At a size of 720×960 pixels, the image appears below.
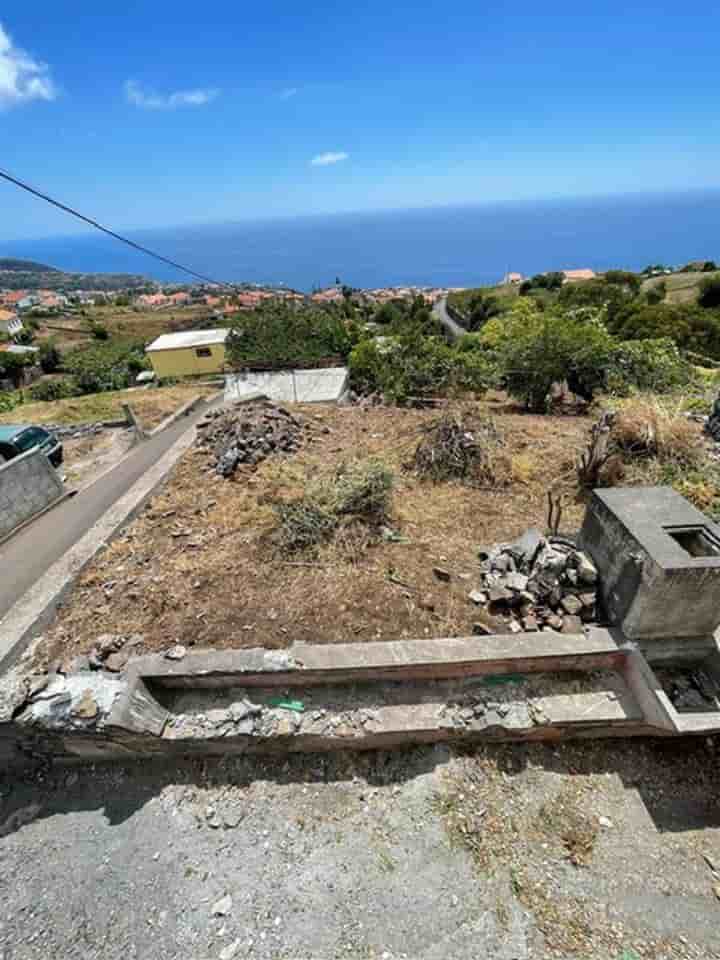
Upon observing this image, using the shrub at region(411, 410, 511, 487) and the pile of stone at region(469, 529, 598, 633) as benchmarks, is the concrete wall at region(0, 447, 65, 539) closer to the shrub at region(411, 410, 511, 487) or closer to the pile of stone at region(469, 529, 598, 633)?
the shrub at region(411, 410, 511, 487)

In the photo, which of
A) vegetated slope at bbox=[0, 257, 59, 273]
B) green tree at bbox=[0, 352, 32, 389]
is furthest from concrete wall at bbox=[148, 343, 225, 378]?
vegetated slope at bbox=[0, 257, 59, 273]

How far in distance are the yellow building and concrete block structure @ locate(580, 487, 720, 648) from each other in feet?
90.5

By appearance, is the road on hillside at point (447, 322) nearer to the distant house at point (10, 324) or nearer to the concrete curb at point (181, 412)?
the concrete curb at point (181, 412)

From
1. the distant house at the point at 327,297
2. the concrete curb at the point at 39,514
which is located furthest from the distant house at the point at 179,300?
the concrete curb at the point at 39,514

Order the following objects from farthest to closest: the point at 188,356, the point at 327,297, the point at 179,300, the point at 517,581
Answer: the point at 179,300 → the point at 327,297 → the point at 188,356 → the point at 517,581

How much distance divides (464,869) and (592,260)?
235655 millimetres

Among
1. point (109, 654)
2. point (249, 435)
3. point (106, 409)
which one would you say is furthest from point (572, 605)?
point (106, 409)

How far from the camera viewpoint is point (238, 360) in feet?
64.9

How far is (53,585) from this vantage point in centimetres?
470

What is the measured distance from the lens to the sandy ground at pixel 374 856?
244 centimetres

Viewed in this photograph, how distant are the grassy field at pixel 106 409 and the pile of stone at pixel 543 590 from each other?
12163 mm

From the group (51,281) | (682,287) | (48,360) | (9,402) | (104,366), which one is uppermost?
(51,281)

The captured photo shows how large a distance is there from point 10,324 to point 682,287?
82091 mm

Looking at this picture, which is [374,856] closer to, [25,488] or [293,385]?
[25,488]
